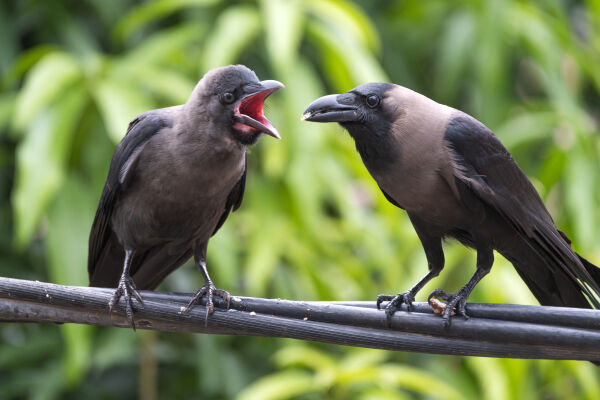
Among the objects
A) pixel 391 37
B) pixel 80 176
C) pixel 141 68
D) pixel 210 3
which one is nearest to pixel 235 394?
pixel 80 176

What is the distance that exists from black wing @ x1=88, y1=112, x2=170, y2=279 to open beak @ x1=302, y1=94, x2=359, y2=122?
0.71m

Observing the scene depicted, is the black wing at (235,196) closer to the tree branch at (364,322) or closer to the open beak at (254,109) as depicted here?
the open beak at (254,109)

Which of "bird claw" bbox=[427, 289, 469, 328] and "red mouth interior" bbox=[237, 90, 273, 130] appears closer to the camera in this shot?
"bird claw" bbox=[427, 289, 469, 328]

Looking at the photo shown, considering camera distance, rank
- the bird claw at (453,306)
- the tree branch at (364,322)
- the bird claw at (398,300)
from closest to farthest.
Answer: the tree branch at (364,322)
the bird claw at (453,306)
the bird claw at (398,300)

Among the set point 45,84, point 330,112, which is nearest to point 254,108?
point 330,112

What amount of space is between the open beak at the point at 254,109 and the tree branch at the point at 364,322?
785 mm

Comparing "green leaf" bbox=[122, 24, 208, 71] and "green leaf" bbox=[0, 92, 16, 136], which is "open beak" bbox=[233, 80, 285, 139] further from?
"green leaf" bbox=[0, 92, 16, 136]

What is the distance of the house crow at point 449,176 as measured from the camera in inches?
107

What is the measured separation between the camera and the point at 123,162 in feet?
10.3

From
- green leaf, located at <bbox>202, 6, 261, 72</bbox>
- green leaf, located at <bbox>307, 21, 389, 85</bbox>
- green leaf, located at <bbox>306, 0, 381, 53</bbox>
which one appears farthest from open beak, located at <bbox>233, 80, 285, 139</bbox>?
green leaf, located at <bbox>306, 0, 381, 53</bbox>

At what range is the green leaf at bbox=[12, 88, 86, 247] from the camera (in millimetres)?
3957

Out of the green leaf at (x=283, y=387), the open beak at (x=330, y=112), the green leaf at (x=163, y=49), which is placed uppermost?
the green leaf at (x=163, y=49)

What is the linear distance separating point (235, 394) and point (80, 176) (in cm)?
150

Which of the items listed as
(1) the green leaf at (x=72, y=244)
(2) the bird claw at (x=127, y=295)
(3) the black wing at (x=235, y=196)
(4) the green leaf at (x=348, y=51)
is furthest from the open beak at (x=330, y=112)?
(1) the green leaf at (x=72, y=244)
